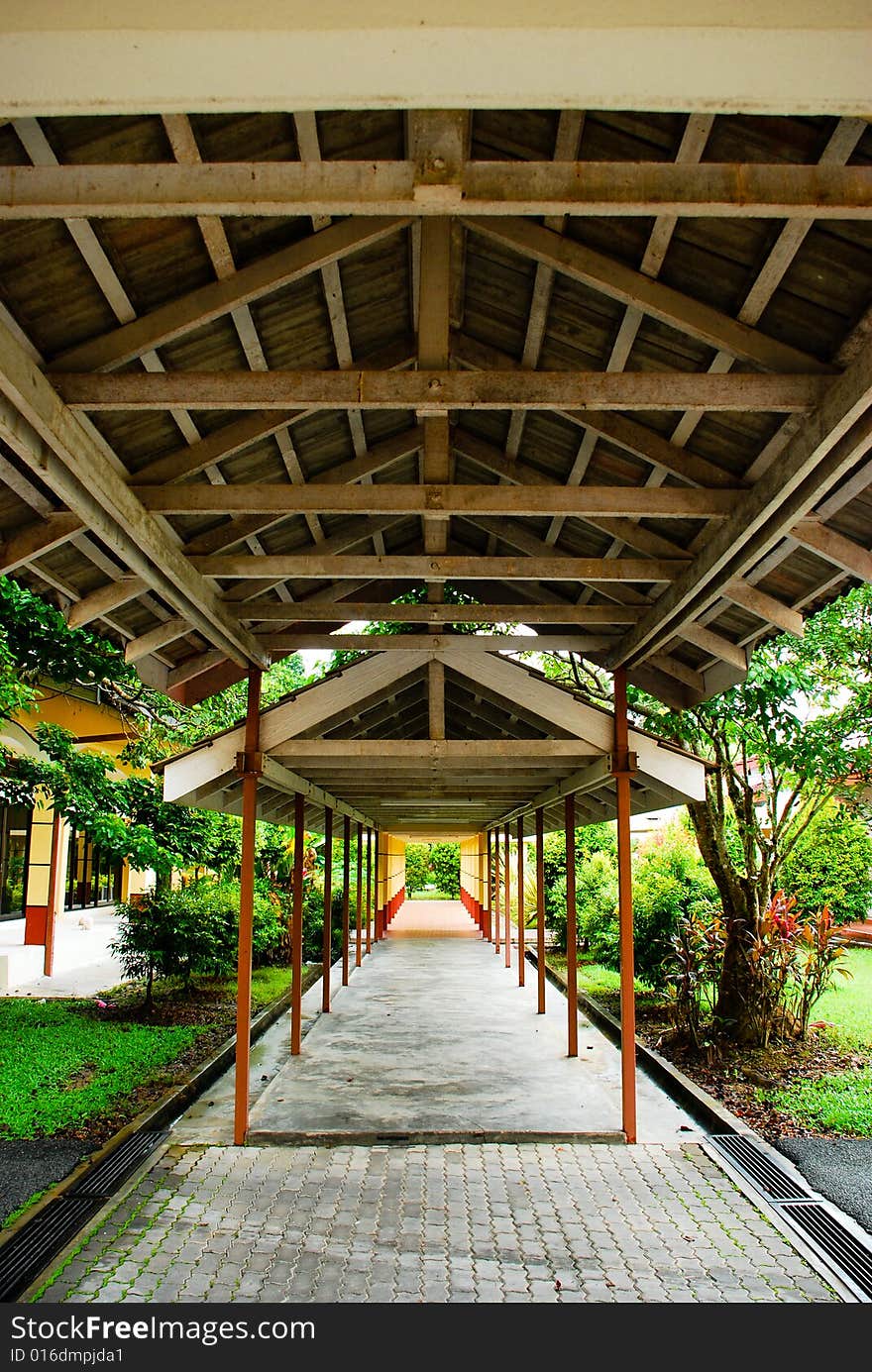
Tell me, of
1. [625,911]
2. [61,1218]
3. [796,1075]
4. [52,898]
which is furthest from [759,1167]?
[52,898]

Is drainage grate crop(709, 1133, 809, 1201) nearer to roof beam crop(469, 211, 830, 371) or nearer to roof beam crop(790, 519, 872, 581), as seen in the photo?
roof beam crop(790, 519, 872, 581)

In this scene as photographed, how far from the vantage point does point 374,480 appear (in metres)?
5.54

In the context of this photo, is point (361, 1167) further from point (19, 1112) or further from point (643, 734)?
point (643, 734)

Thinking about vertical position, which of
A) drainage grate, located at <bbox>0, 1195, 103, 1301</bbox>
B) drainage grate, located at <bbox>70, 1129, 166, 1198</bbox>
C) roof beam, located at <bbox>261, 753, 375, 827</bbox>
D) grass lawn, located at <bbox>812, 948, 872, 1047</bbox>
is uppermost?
roof beam, located at <bbox>261, 753, 375, 827</bbox>

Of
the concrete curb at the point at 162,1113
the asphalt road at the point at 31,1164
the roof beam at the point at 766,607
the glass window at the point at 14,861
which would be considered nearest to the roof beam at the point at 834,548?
the roof beam at the point at 766,607

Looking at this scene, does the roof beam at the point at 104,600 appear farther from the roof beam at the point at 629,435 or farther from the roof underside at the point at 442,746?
the roof beam at the point at 629,435

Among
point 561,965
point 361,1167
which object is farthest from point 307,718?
point 561,965

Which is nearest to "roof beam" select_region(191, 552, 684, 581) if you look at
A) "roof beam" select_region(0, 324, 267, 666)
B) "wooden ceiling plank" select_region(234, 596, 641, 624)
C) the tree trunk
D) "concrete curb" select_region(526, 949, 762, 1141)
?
"roof beam" select_region(0, 324, 267, 666)

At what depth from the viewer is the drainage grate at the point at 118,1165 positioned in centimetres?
505

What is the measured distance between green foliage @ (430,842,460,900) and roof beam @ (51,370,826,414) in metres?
40.9

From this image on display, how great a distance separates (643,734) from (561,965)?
9.70 metres

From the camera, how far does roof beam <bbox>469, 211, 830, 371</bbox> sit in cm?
311

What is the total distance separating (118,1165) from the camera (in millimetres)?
5480

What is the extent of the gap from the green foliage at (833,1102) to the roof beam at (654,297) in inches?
217
